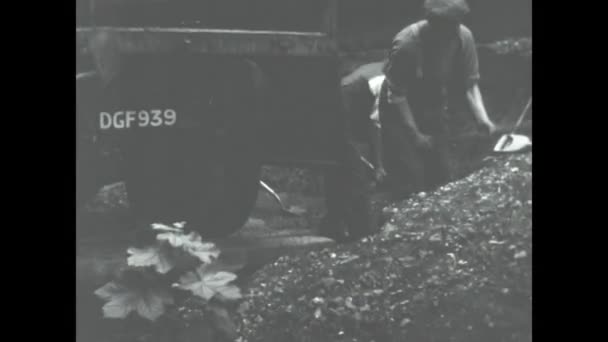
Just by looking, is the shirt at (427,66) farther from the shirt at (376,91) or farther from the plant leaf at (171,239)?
the plant leaf at (171,239)

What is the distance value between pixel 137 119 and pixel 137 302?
104 cm

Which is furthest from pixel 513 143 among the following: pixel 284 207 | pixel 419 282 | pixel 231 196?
pixel 231 196

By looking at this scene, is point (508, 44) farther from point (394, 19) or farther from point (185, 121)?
point (185, 121)

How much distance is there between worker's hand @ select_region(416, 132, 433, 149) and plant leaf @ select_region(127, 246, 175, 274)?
A: 161 cm

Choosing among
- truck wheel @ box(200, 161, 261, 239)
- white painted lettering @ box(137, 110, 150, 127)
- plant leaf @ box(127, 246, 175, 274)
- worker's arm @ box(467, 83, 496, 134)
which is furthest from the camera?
worker's arm @ box(467, 83, 496, 134)

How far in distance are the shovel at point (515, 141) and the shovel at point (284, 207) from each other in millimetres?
1232

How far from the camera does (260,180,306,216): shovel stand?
287 inches

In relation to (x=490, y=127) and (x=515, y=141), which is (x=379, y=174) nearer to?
(x=490, y=127)

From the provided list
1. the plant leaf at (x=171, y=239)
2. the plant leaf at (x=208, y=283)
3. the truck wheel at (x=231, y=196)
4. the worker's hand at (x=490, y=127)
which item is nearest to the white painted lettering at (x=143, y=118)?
the truck wheel at (x=231, y=196)

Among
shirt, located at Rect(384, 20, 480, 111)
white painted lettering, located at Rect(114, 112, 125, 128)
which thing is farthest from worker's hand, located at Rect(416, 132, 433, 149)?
white painted lettering, located at Rect(114, 112, 125, 128)

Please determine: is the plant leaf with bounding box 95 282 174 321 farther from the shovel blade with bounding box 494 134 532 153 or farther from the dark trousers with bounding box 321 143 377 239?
the shovel blade with bounding box 494 134 532 153

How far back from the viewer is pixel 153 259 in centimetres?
704

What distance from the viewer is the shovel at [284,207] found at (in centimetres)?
730
